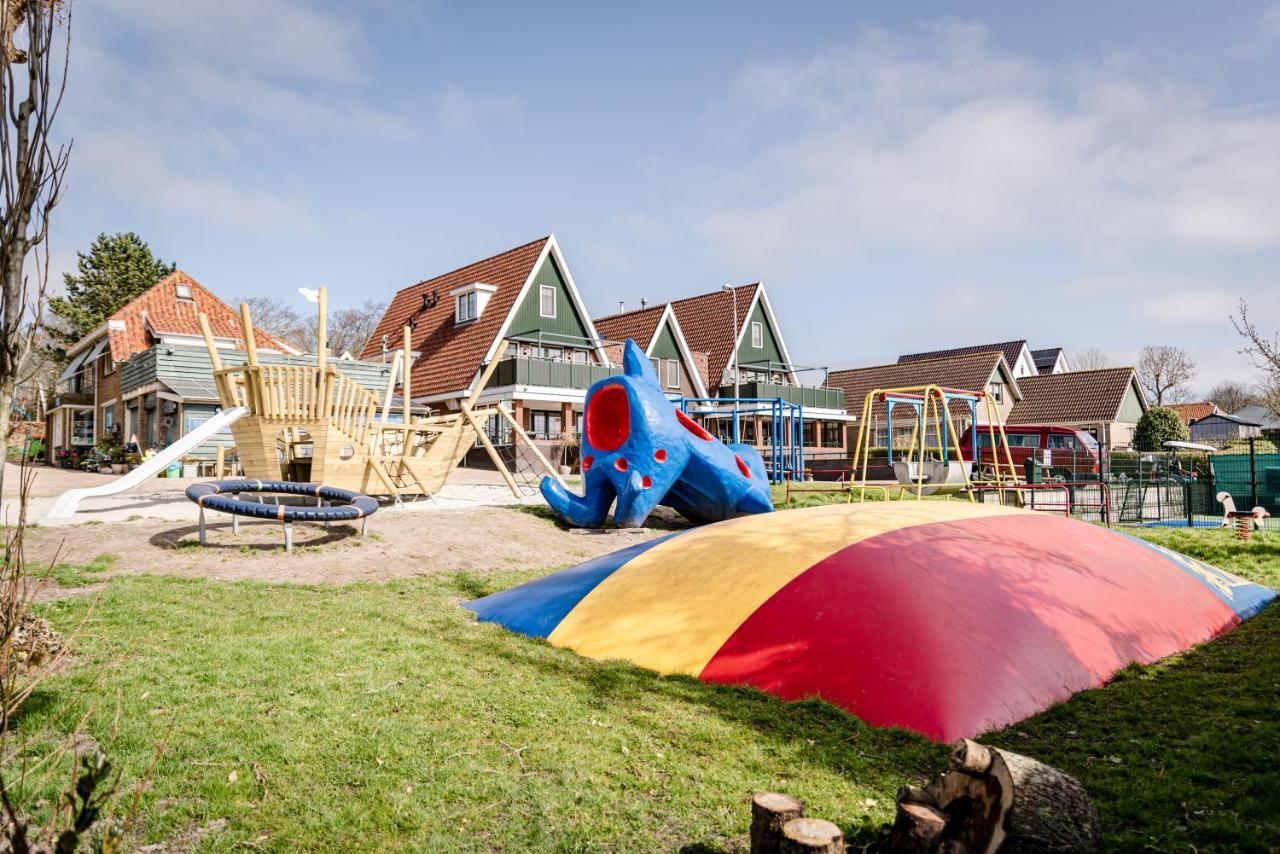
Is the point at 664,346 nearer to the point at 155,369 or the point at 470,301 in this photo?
the point at 470,301

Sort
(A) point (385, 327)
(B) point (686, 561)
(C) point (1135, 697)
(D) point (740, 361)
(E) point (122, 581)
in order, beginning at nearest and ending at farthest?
(C) point (1135, 697) → (B) point (686, 561) → (E) point (122, 581) → (A) point (385, 327) → (D) point (740, 361)

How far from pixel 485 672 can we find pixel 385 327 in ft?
119

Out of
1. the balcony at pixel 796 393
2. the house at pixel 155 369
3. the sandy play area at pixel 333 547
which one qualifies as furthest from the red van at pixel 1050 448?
the house at pixel 155 369

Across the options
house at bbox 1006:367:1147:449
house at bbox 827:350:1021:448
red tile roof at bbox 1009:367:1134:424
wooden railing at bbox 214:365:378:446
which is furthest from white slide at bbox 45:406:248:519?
red tile roof at bbox 1009:367:1134:424

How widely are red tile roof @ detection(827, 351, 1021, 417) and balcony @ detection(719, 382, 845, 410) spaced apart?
1647mm

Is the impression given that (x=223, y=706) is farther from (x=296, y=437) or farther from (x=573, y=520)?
(x=296, y=437)

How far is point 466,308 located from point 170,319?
11.8 m

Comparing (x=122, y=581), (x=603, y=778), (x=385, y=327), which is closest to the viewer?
(x=603, y=778)

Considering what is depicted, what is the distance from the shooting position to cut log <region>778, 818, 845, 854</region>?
2.79 metres

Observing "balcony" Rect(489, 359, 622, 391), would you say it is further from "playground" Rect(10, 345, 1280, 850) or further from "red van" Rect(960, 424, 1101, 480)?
"playground" Rect(10, 345, 1280, 850)

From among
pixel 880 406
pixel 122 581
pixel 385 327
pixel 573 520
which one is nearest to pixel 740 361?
pixel 880 406

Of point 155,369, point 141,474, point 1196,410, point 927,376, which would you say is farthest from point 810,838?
point 1196,410

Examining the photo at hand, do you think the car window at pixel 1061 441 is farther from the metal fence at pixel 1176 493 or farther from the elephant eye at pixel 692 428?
the elephant eye at pixel 692 428

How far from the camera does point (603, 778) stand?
399cm
